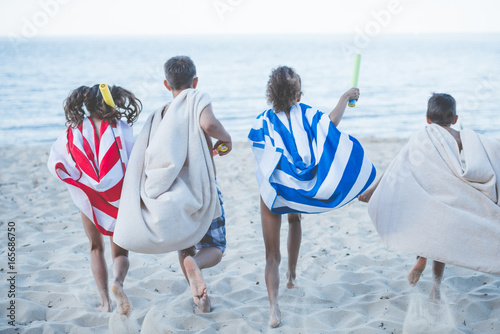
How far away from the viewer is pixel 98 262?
349 centimetres

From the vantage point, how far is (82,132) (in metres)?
3.32

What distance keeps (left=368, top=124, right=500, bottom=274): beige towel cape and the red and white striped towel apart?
6.34ft

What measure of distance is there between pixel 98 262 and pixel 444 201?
8.40ft

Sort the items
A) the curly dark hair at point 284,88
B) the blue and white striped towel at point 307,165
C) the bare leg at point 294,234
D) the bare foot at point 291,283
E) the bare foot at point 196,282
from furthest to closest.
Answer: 1. the bare foot at point 291,283
2. the bare leg at point 294,234
3. the curly dark hair at point 284,88
4. the blue and white striped towel at point 307,165
5. the bare foot at point 196,282

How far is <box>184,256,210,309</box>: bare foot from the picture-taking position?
9.68ft

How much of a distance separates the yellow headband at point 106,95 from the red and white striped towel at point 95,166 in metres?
0.14

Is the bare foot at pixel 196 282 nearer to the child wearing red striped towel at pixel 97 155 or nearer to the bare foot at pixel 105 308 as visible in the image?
the child wearing red striped towel at pixel 97 155

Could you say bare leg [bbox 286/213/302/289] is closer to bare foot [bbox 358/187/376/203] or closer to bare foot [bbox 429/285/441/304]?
bare foot [bbox 358/187/376/203]

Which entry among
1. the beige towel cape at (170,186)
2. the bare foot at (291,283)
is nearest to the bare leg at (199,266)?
the beige towel cape at (170,186)

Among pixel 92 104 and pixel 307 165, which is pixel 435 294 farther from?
pixel 92 104

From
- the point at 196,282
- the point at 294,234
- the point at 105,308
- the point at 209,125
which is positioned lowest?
the point at 105,308

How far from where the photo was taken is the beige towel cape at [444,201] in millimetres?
3229

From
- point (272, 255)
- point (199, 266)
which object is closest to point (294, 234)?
point (272, 255)

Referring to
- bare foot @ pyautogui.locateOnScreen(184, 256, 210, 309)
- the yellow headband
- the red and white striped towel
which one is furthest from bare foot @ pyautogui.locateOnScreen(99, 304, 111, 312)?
the yellow headband
